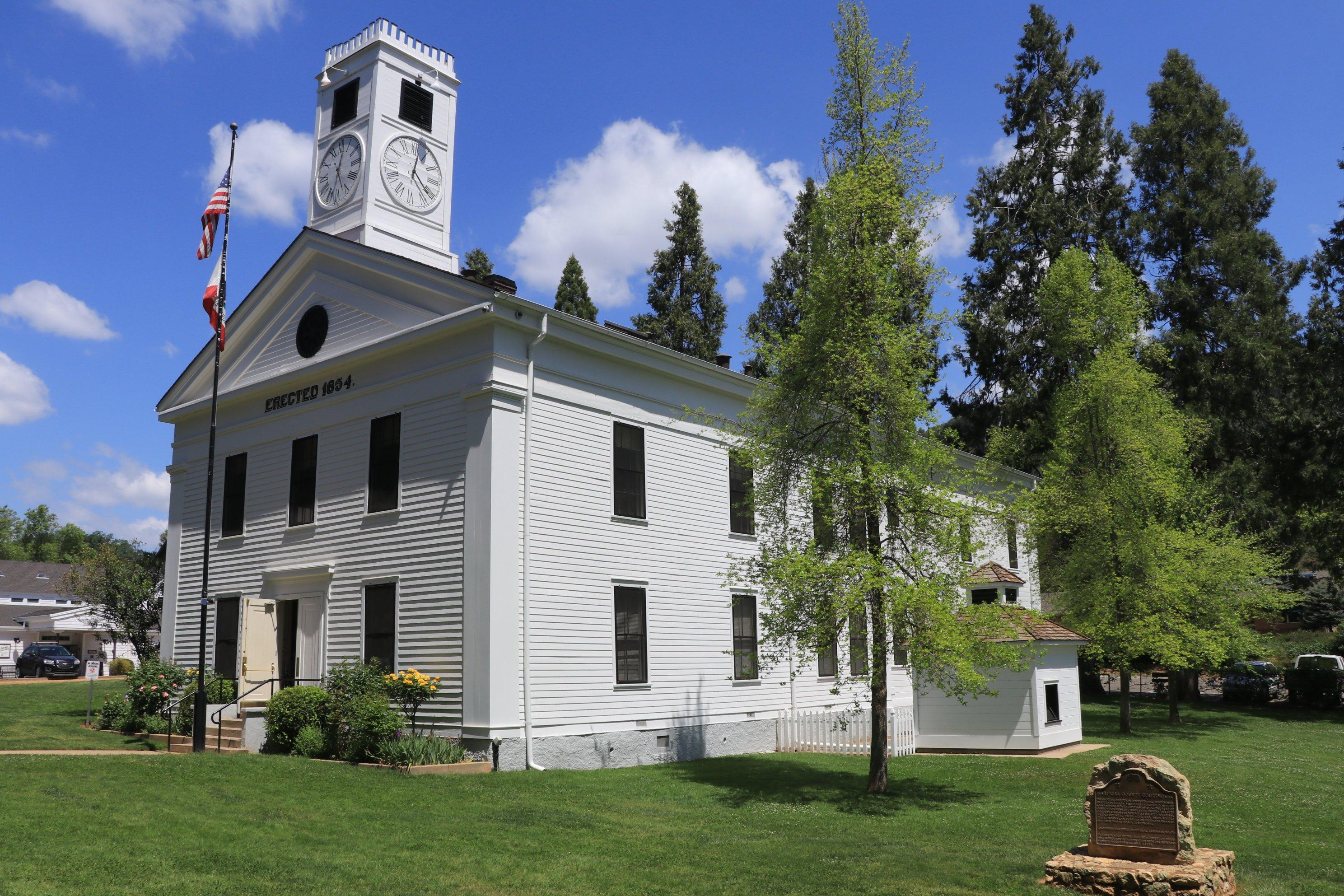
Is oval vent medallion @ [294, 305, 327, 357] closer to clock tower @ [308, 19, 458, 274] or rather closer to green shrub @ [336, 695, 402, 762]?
clock tower @ [308, 19, 458, 274]

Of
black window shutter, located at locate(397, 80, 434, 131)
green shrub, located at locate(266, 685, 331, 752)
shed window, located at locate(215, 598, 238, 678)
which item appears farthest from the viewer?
black window shutter, located at locate(397, 80, 434, 131)

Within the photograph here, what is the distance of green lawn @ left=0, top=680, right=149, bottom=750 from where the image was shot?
1811cm

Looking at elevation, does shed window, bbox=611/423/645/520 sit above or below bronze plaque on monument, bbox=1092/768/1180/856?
above

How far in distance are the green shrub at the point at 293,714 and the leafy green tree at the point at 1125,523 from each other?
18.8 meters

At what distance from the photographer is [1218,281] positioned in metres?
41.5

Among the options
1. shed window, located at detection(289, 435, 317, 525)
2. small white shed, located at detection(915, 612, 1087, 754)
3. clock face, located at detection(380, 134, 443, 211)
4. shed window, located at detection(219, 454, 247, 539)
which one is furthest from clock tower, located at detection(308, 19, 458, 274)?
small white shed, located at detection(915, 612, 1087, 754)

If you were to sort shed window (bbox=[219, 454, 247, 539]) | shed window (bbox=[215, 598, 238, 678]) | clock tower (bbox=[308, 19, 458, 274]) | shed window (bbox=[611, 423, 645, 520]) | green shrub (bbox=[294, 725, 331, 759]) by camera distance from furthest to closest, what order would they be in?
clock tower (bbox=[308, 19, 458, 274])
shed window (bbox=[219, 454, 247, 539])
shed window (bbox=[215, 598, 238, 678])
shed window (bbox=[611, 423, 645, 520])
green shrub (bbox=[294, 725, 331, 759])

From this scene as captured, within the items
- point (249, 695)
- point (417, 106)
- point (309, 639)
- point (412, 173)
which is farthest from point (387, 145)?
point (249, 695)

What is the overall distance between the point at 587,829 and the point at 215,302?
1334cm

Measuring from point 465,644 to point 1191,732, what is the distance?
22.2 metres

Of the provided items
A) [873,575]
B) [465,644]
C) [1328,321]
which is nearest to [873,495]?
[873,575]

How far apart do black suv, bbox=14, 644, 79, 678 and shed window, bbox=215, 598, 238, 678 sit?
26569 mm

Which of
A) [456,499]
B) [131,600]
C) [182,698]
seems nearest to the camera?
[456,499]

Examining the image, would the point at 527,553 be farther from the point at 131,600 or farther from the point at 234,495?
the point at 131,600
